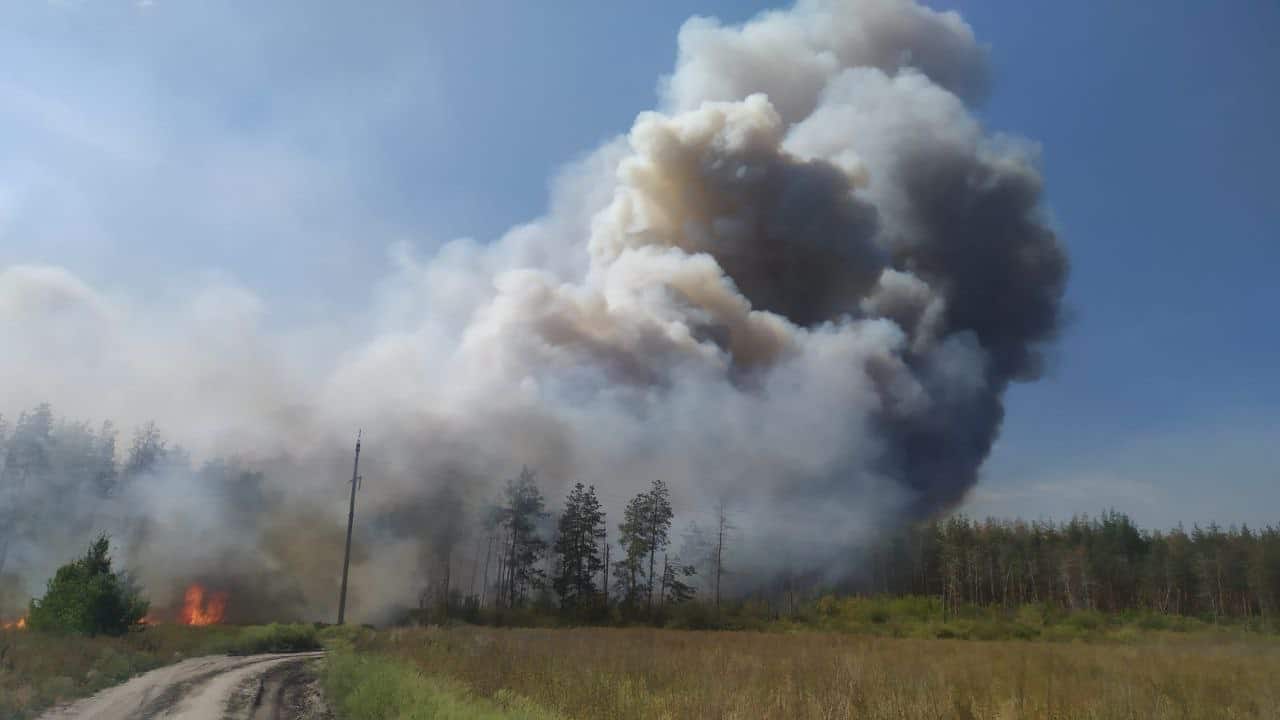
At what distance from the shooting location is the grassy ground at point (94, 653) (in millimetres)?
15281

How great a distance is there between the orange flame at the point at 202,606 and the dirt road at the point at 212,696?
29.2 metres

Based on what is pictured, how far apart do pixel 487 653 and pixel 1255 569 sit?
85.4 meters

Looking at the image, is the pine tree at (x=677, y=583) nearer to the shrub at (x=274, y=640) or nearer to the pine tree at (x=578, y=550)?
the pine tree at (x=578, y=550)

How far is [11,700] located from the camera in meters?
13.9

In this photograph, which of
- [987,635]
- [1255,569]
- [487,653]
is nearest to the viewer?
[487,653]

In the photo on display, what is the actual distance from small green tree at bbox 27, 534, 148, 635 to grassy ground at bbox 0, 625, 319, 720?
978 mm

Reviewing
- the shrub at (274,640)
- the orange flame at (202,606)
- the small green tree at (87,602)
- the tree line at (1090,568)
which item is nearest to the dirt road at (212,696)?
the small green tree at (87,602)

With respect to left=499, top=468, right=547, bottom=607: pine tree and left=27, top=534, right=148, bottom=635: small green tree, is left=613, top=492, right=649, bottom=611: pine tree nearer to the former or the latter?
left=499, top=468, right=547, bottom=607: pine tree

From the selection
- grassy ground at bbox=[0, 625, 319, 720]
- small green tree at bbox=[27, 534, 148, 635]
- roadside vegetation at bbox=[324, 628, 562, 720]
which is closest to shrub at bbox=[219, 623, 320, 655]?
grassy ground at bbox=[0, 625, 319, 720]

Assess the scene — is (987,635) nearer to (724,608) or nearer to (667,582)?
(724,608)

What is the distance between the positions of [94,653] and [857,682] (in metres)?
21.1

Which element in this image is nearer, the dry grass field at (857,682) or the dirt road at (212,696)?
the dry grass field at (857,682)

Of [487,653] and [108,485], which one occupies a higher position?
[108,485]

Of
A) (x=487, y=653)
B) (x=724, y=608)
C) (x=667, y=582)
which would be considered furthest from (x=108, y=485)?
(x=487, y=653)
